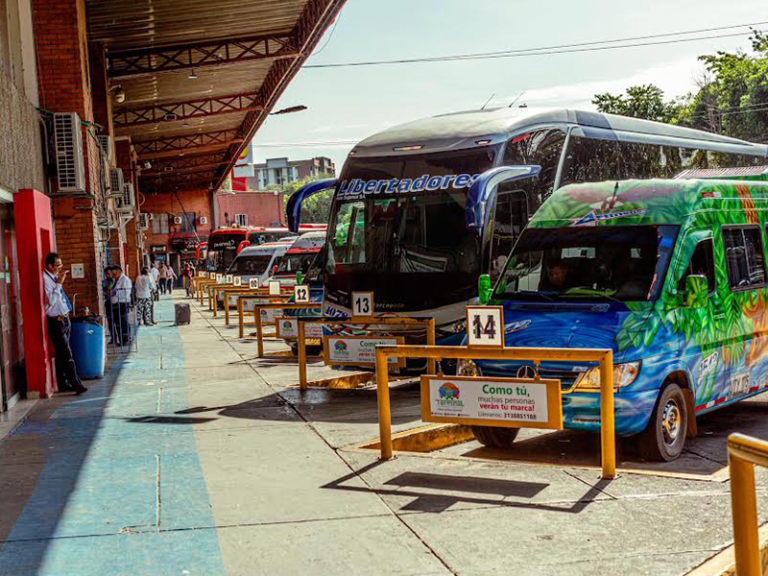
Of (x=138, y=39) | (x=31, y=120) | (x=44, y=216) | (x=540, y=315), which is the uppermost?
(x=138, y=39)

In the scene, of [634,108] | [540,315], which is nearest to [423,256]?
[540,315]

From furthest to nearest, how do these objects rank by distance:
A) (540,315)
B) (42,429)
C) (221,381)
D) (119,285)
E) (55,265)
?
(119,285) → (221,381) → (55,265) → (42,429) → (540,315)

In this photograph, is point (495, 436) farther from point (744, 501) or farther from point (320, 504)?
point (744, 501)

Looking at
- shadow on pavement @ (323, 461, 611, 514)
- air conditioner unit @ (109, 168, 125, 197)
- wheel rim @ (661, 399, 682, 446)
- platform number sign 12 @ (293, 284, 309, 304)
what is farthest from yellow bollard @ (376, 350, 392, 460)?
air conditioner unit @ (109, 168, 125, 197)

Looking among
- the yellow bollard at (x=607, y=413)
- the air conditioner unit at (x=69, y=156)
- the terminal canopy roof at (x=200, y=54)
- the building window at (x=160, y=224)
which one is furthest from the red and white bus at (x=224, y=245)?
the yellow bollard at (x=607, y=413)

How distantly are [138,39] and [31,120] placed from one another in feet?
39.7

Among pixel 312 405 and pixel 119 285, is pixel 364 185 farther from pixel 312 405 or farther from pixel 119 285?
pixel 119 285

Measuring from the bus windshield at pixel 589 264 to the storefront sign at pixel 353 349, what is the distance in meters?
2.48

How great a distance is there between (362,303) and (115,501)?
584 centimetres

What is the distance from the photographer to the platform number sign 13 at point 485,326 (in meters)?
7.82

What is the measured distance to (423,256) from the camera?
13414 mm

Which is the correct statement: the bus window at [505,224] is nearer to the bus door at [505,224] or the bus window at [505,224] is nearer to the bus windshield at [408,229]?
the bus door at [505,224]

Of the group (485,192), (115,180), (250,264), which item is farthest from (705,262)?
(250,264)

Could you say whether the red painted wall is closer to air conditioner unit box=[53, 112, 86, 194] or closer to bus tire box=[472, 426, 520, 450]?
air conditioner unit box=[53, 112, 86, 194]
